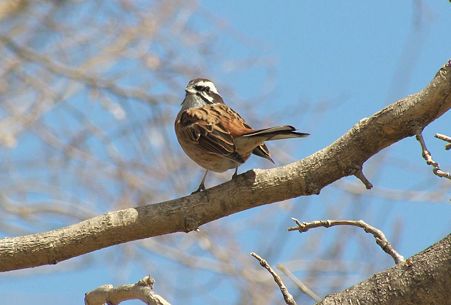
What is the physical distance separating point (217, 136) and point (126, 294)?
7.02 feet

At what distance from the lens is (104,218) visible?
398 cm

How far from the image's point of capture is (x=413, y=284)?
3104mm

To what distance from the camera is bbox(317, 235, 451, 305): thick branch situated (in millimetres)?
3053

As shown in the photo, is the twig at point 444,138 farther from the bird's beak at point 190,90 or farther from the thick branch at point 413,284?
the bird's beak at point 190,90

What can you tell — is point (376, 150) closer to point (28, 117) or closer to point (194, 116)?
point (194, 116)

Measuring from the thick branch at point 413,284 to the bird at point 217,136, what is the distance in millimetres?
1593

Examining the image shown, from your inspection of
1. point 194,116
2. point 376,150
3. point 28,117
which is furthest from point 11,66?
point 376,150

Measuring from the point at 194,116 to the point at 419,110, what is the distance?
8.77 feet

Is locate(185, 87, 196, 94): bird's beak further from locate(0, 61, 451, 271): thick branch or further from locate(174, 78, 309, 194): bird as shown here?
locate(0, 61, 451, 271): thick branch

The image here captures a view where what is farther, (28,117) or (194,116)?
(28,117)

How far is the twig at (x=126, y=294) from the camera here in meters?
3.43


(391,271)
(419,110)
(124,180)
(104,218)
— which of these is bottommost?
(391,271)

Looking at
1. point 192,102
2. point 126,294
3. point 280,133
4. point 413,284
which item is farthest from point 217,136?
point 413,284

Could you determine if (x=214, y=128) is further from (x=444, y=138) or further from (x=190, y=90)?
(x=444, y=138)
